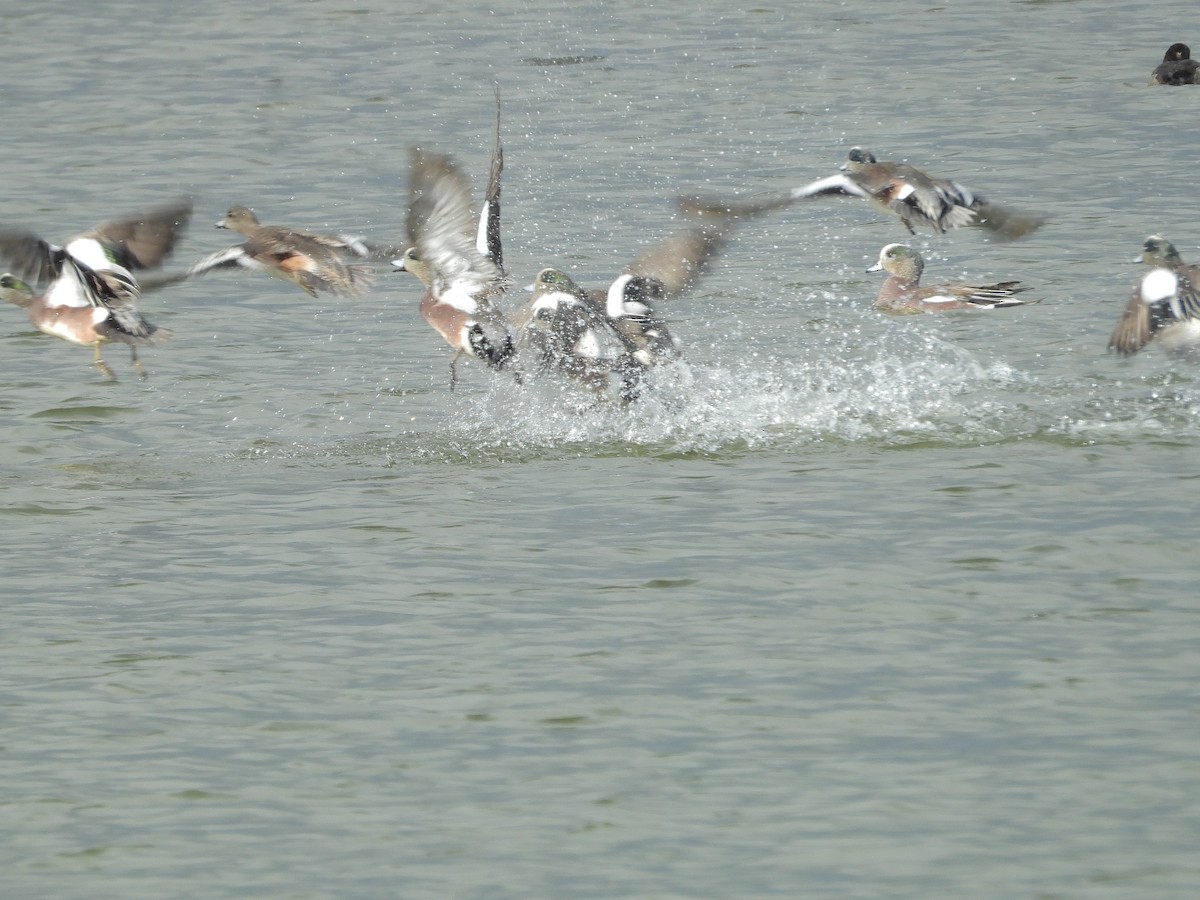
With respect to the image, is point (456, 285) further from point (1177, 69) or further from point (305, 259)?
point (1177, 69)

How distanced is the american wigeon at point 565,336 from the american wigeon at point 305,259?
35.3 inches

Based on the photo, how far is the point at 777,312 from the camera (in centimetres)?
1293

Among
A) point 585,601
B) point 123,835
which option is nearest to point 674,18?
point 585,601

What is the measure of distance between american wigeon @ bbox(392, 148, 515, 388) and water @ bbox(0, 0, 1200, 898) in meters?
0.40

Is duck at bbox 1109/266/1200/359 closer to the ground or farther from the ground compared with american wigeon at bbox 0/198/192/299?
closer to the ground

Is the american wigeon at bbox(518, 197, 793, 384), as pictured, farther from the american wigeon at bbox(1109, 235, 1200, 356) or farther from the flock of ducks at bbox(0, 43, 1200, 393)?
the american wigeon at bbox(1109, 235, 1200, 356)

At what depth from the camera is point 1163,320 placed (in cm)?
1013

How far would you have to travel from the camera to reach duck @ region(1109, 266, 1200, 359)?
1011cm

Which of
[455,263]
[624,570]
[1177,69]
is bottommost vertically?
[624,570]

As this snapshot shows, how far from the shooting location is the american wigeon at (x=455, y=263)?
10750 mm

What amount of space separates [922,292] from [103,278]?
474 cm

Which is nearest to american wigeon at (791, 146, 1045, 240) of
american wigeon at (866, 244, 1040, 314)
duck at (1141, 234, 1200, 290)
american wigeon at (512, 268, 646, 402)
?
american wigeon at (866, 244, 1040, 314)

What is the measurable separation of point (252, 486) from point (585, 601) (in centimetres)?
246

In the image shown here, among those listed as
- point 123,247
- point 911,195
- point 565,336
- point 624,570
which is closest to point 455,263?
point 565,336
